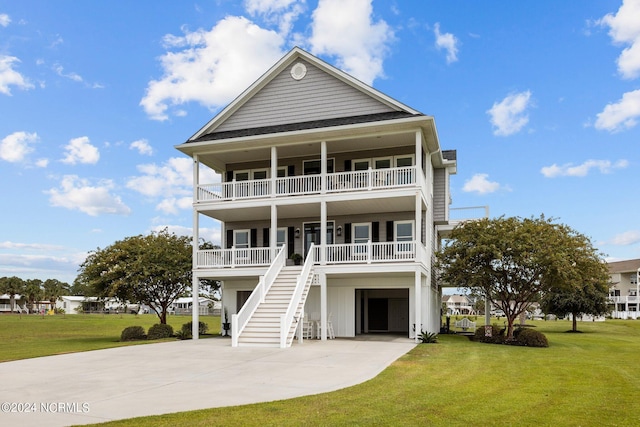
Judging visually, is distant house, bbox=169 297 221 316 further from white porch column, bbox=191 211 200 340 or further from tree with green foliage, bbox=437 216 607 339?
tree with green foliage, bbox=437 216 607 339

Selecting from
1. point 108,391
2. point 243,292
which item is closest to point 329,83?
point 243,292

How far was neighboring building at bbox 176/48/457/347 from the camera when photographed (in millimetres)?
22969

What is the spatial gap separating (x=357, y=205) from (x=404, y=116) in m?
4.37

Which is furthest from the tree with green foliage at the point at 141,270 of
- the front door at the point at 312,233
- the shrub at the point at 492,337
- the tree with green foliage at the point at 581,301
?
the tree with green foliage at the point at 581,301

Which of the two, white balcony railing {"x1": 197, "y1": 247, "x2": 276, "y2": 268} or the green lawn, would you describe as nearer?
the green lawn

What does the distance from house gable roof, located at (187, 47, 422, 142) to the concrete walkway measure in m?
10.6

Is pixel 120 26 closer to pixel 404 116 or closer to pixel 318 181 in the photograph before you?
pixel 318 181

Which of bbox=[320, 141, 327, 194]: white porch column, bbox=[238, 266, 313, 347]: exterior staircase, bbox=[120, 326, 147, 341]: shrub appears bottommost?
bbox=[120, 326, 147, 341]: shrub

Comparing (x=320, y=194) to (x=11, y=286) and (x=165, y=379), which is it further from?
(x=11, y=286)

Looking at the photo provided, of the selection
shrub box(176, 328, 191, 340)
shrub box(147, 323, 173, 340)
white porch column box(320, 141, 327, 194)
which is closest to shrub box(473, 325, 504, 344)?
white porch column box(320, 141, 327, 194)

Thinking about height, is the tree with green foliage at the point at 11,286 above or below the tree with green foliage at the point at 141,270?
below

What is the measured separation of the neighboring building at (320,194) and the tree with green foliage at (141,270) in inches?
96.6

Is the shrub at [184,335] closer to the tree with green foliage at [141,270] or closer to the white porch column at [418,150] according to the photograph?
the tree with green foliage at [141,270]

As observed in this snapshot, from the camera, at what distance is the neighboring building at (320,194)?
75.4 ft
